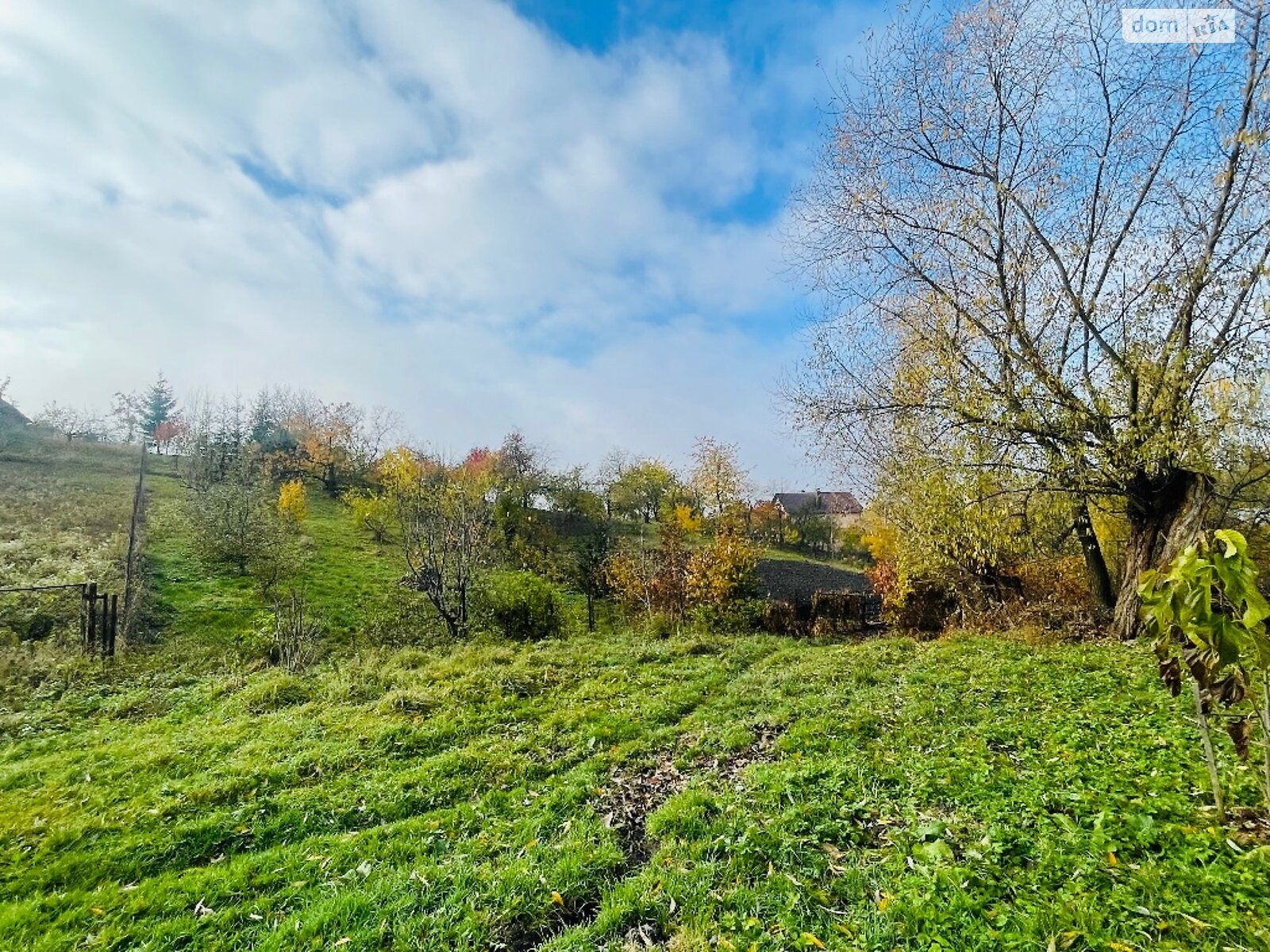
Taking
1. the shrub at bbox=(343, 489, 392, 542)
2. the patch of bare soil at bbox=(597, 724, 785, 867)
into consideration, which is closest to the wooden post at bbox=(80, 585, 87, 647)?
the patch of bare soil at bbox=(597, 724, 785, 867)

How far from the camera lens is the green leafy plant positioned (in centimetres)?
261

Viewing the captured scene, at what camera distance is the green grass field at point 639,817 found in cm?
277

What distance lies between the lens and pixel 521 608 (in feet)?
44.6

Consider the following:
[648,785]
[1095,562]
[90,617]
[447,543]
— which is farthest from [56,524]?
[1095,562]

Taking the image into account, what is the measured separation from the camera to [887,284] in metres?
9.36

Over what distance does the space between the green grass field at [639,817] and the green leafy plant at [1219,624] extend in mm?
702

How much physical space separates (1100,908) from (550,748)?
14.5 ft

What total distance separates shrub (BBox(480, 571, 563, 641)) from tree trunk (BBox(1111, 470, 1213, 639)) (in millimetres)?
11235

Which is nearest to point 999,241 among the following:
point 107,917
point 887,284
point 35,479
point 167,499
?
point 887,284

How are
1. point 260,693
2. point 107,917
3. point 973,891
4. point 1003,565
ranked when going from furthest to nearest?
point 1003,565 → point 260,693 → point 107,917 → point 973,891

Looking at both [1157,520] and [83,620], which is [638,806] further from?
[83,620]

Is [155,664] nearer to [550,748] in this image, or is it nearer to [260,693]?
[260,693]

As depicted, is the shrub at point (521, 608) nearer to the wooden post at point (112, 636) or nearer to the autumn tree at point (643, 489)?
the wooden post at point (112, 636)

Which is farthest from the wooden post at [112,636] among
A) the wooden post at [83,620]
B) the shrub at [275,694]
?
the shrub at [275,694]
